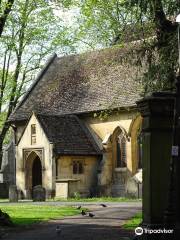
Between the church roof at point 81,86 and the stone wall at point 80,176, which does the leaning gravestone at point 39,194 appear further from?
the church roof at point 81,86

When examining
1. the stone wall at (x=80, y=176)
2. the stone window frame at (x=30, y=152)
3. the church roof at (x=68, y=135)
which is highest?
the church roof at (x=68, y=135)

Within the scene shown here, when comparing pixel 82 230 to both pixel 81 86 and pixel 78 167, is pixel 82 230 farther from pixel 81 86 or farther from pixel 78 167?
pixel 81 86

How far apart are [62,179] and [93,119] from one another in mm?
5500

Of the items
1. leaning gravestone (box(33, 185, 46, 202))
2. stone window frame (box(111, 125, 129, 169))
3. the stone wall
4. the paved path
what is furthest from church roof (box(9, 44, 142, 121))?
the paved path

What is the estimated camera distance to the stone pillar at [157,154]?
29.3ft

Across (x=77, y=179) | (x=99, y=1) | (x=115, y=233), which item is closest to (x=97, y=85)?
(x=77, y=179)

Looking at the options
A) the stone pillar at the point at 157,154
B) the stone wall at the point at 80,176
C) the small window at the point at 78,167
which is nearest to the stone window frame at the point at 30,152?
the stone wall at the point at 80,176

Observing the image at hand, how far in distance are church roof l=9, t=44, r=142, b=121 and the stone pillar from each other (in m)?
26.2

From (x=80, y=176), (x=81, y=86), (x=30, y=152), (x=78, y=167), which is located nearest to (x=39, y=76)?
(x=81, y=86)

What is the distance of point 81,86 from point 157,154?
107 feet

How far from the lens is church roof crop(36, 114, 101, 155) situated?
120ft

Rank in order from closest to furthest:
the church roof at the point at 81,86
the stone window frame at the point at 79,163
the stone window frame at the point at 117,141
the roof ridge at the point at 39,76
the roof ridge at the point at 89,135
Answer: the stone window frame at the point at 79,163 → the stone window frame at the point at 117,141 → the church roof at the point at 81,86 → the roof ridge at the point at 89,135 → the roof ridge at the point at 39,76

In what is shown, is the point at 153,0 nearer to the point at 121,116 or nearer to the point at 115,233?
the point at 115,233

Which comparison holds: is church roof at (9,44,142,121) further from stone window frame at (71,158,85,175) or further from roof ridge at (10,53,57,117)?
stone window frame at (71,158,85,175)
